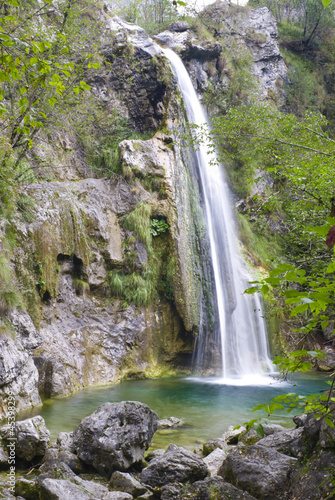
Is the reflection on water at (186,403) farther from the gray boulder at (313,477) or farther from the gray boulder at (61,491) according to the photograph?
the gray boulder at (313,477)

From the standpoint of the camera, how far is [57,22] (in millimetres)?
13484

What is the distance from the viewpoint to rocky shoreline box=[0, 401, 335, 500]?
309 centimetres

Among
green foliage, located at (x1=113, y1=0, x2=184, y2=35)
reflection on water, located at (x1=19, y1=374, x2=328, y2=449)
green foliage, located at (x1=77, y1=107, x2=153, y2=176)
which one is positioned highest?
green foliage, located at (x1=113, y1=0, x2=184, y2=35)

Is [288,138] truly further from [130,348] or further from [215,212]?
[215,212]

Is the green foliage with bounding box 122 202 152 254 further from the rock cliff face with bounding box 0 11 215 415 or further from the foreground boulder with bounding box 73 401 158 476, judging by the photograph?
the foreground boulder with bounding box 73 401 158 476

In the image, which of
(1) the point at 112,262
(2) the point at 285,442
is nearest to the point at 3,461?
(2) the point at 285,442

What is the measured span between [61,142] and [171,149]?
4.15 m

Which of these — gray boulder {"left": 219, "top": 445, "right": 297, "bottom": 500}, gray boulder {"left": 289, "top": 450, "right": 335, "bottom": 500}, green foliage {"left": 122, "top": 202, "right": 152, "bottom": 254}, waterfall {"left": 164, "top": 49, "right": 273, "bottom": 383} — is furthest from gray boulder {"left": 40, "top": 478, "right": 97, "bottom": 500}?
green foliage {"left": 122, "top": 202, "right": 152, "bottom": 254}

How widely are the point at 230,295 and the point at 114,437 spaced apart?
9354 millimetres

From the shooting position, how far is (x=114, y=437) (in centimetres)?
428

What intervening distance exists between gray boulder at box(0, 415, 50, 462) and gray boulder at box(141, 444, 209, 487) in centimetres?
133

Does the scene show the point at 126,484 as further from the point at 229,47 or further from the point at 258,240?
the point at 229,47

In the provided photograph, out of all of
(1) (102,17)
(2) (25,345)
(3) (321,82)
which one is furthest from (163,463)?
(3) (321,82)

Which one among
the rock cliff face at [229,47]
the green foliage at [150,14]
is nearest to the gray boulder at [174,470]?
the rock cliff face at [229,47]
